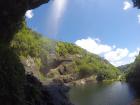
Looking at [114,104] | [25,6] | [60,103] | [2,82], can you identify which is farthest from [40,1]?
[114,104]

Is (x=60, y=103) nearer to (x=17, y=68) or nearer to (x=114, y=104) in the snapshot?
(x=17, y=68)

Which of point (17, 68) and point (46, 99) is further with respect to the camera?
point (46, 99)

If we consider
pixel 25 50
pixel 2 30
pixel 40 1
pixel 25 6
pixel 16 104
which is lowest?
pixel 16 104

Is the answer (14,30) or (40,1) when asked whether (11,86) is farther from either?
(40,1)

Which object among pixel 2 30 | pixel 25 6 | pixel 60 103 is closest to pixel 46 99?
pixel 60 103

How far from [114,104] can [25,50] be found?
122235 mm

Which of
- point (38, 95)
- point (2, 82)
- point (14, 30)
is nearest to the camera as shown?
point (2, 82)

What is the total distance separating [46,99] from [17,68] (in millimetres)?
10130

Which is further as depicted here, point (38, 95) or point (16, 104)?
point (38, 95)

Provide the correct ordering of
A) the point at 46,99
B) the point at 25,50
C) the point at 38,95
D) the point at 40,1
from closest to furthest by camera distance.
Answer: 1. the point at 38,95
2. the point at 46,99
3. the point at 40,1
4. the point at 25,50

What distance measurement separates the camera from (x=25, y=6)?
35531 millimetres

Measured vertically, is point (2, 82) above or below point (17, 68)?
below

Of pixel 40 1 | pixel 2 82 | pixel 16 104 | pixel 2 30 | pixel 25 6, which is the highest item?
pixel 40 1

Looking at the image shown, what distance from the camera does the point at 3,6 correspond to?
31312 mm
